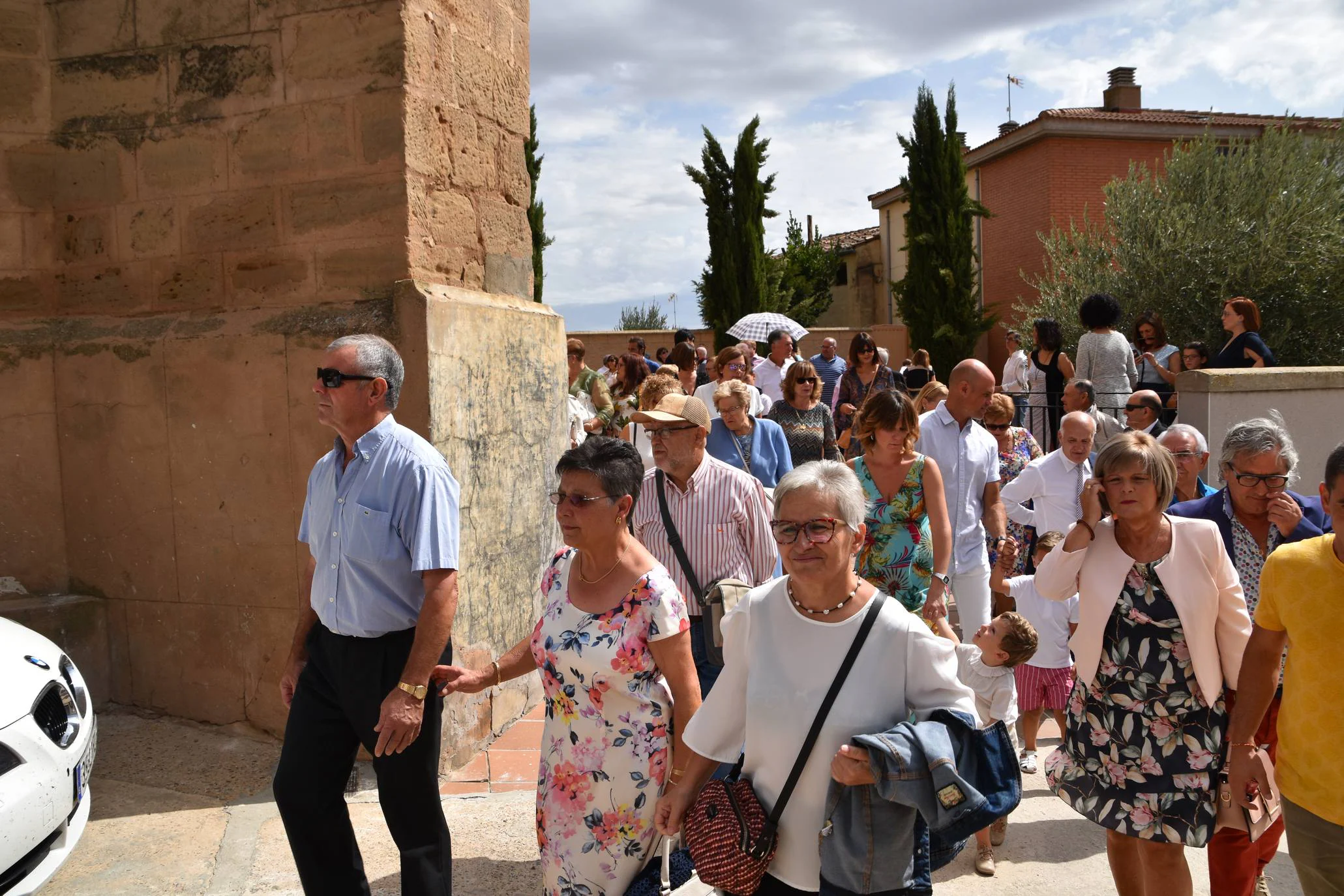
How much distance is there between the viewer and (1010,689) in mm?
4730

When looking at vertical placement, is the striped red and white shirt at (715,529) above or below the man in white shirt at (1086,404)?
below

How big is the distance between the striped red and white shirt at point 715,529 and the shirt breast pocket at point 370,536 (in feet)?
3.79

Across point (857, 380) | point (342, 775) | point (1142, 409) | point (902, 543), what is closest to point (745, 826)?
point (342, 775)

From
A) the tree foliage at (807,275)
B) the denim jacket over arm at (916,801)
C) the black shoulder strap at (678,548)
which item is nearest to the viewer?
the denim jacket over arm at (916,801)

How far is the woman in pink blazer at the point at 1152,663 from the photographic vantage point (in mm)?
3350

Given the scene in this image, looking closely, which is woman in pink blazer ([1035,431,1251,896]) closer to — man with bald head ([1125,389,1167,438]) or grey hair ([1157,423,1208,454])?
grey hair ([1157,423,1208,454])

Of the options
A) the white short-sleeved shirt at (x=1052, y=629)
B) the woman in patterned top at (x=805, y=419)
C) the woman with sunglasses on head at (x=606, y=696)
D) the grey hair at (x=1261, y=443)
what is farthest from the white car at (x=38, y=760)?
the woman in patterned top at (x=805, y=419)

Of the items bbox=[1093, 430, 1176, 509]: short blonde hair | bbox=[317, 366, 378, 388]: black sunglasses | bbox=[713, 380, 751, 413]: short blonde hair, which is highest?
bbox=[317, 366, 378, 388]: black sunglasses

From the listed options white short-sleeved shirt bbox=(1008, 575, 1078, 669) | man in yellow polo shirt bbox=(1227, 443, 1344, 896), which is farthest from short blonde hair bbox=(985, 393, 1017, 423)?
man in yellow polo shirt bbox=(1227, 443, 1344, 896)

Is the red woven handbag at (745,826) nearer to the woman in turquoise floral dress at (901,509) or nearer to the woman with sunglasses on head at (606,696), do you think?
the woman with sunglasses on head at (606,696)

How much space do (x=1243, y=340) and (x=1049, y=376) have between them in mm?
1587

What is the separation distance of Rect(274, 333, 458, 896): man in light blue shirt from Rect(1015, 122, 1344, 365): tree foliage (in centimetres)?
1627

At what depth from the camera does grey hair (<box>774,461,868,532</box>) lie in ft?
8.59

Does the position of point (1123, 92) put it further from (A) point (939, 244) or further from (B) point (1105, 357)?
(B) point (1105, 357)
